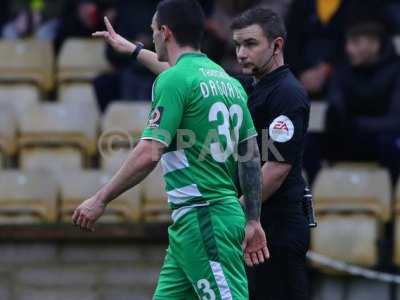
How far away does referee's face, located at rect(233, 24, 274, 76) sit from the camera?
6992 millimetres

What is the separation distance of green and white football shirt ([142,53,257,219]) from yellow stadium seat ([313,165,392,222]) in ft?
12.5

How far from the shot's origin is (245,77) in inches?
295

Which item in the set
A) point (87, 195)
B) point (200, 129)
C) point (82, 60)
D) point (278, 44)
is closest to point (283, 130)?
point (278, 44)

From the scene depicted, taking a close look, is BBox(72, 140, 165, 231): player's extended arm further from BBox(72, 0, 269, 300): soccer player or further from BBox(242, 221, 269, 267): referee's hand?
BBox(242, 221, 269, 267): referee's hand

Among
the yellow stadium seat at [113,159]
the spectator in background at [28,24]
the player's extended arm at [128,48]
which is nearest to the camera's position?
the player's extended arm at [128,48]

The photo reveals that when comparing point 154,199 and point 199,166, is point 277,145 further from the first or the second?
point 154,199

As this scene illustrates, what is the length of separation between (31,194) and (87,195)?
0.43 metres

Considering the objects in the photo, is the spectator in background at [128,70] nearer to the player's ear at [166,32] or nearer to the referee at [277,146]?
the referee at [277,146]

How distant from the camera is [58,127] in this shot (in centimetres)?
1118

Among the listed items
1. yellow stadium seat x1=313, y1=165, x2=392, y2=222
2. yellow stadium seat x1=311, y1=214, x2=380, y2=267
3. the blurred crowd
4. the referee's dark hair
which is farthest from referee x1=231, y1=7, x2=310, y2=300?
the blurred crowd

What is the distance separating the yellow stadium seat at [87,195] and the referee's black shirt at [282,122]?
11.2 ft

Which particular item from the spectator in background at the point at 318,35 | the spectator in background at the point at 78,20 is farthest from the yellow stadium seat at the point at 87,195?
the spectator in background at the point at 78,20

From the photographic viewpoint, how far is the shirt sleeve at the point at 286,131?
273 inches

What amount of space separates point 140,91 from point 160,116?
5450 mm
